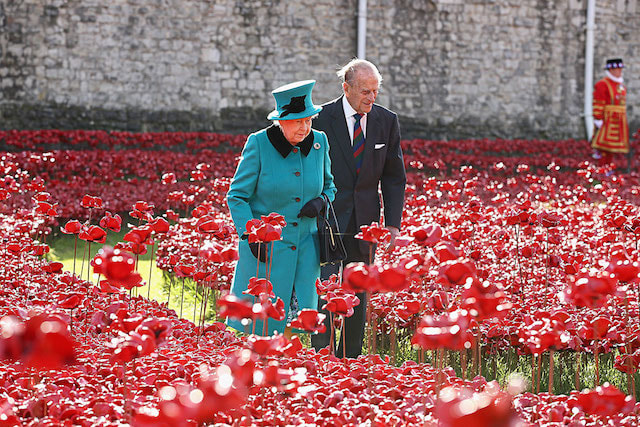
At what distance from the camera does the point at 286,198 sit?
12.5 ft

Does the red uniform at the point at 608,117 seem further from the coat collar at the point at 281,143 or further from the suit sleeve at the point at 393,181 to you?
the coat collar at the point at 281,143

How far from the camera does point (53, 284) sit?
4.73 metres

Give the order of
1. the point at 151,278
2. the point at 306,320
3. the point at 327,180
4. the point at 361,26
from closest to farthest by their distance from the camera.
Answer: the point at 306,320
the point at 327,180
the point at 151,278
the point at 361,26

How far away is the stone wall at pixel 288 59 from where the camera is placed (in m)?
14.0

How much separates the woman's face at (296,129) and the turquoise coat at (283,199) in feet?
0.16

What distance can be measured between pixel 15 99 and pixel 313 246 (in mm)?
11460

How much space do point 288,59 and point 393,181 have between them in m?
11.1

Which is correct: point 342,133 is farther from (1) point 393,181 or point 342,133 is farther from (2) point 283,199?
(2) point 283,199

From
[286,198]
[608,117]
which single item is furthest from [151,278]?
[608,117]

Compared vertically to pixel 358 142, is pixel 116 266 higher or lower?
lower

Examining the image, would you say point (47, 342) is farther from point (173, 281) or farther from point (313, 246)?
point (173, 281)

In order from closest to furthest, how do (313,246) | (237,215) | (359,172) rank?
(237,215), (313,246), (359,172)

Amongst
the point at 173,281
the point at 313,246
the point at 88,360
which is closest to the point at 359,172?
the point at 313,246

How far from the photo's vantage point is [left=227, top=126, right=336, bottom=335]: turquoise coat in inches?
148
